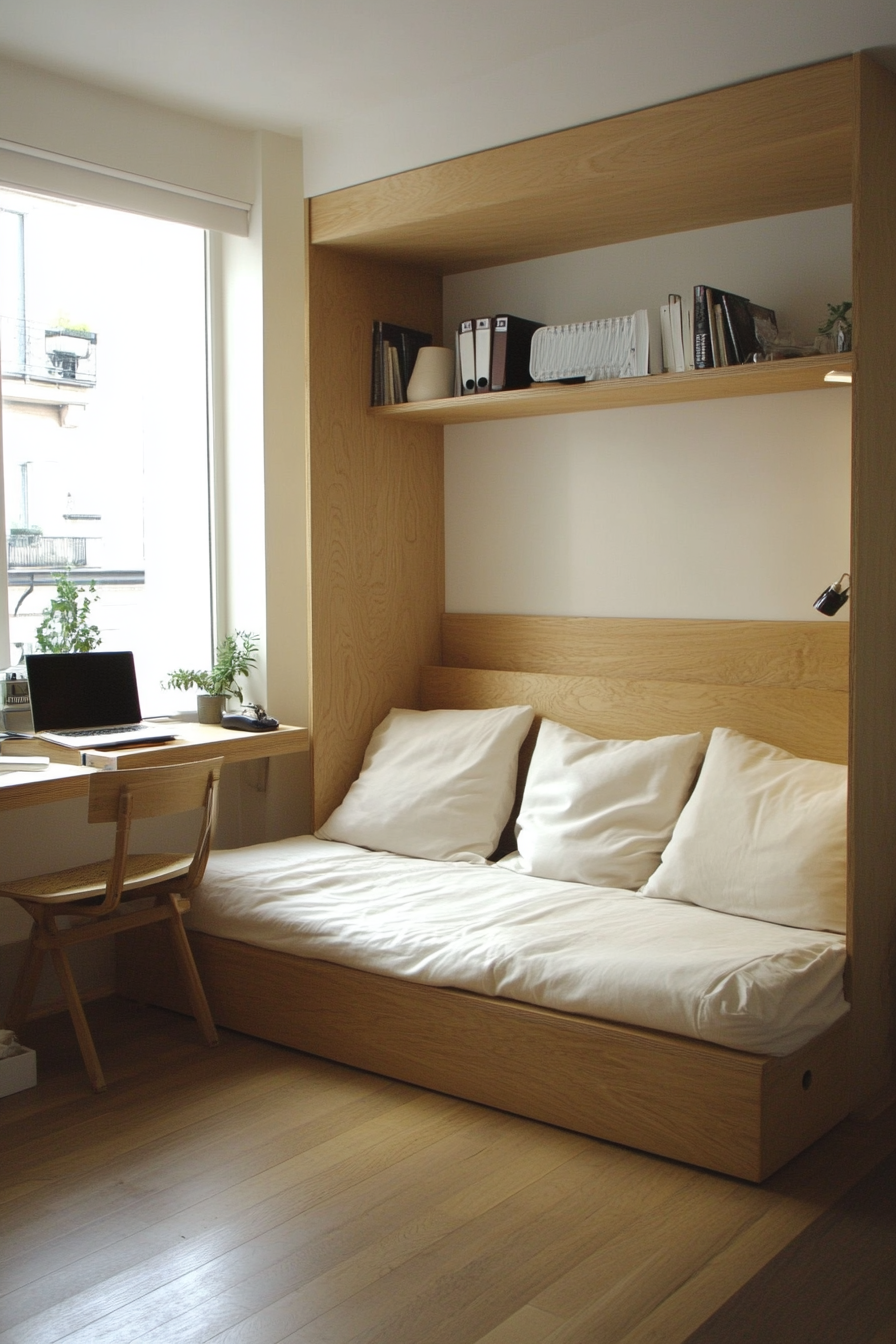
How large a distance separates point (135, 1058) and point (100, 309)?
2.23 m

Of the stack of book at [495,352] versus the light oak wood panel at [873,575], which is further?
the stack of book at [495,352]

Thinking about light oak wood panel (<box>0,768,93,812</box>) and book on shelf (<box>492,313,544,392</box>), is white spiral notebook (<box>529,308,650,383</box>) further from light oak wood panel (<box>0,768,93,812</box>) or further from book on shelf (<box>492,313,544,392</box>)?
light oak wood panel (<box>0,768,93,812</box>)

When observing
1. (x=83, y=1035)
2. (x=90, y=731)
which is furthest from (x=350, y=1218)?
(x=90, y=731)

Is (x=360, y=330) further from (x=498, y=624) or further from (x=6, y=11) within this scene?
(x=6, y=11)

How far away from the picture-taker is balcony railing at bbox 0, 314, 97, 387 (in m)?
3.51

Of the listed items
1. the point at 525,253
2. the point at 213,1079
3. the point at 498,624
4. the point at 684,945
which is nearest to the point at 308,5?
the point at 525,253

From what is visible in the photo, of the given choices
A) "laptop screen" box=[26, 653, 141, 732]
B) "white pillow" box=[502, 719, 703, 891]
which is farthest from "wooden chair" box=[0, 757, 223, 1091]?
"white pillow" box=[502, 719, 703, 891]

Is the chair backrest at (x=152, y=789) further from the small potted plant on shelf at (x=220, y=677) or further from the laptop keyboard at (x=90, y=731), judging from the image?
the small potted plant on shelf at (x=220, y=677)

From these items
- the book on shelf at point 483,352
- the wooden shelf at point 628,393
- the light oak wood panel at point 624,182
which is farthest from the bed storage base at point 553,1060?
the light oak wood panel at point 624,182

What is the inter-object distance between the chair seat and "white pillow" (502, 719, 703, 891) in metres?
0.95

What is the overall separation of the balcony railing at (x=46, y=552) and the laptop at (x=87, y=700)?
1.01ft

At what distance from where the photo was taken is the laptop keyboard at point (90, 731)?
3391 millimetres

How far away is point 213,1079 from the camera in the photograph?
298cm

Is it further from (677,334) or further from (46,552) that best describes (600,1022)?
(46,552)
